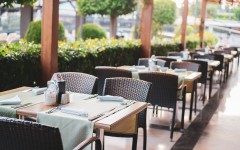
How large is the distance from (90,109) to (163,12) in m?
12.1

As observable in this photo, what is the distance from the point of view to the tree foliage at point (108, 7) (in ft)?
33.6

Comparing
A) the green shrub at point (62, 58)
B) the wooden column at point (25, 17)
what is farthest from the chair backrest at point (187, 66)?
the wooden column at point (25, 17)

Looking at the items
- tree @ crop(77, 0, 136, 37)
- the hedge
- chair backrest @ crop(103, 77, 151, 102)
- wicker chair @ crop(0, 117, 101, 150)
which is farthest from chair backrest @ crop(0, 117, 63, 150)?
tree @ crop(77, 0, 136, 37)

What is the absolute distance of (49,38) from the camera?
5074 millimetres

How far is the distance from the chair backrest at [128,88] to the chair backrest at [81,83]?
0.52 feet

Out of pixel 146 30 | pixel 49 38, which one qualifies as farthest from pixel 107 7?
pixel 49 38

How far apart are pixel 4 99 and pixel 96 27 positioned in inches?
357

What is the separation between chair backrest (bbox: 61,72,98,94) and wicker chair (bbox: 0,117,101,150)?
5.33ft

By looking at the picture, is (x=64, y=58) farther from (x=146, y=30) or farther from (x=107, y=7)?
(x=107, y=7)

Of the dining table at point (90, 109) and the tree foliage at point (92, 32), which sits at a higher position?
the tree foliage at point (92, 32)

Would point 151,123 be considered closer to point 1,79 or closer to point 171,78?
point 171,78

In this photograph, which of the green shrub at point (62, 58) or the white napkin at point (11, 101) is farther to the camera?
the green shrub at point (62, 58)

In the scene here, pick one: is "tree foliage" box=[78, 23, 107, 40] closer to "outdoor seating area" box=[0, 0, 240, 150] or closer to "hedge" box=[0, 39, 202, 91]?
"outdoor seating area" box=[0, 0, 240, 150]

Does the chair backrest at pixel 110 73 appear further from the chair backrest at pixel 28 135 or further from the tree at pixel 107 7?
the tree at pixel 107 7
